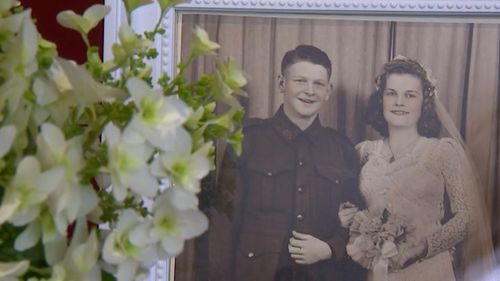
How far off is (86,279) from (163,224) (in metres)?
0.05

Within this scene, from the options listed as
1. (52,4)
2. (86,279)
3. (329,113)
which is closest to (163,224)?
(86,279)

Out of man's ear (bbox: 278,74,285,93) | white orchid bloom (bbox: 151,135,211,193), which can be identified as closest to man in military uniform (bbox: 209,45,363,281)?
man's ear (bbox: 278,74,285,93)

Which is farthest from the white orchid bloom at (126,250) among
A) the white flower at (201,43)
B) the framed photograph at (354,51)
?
the framed photograph at (354,51)

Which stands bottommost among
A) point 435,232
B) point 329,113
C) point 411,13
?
point 435,232

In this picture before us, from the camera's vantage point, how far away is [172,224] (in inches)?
12.8

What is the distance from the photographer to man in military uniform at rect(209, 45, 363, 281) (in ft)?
2.08

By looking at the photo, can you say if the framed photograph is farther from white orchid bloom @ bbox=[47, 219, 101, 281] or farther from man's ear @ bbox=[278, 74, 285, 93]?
white orchid bloom @ bbox=[47, 219, 101, 281]

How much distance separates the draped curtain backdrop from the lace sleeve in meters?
0.02

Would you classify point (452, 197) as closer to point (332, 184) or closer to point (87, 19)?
point (332, 184)

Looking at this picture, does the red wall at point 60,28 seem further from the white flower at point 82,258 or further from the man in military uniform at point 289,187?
the white flower at point 82,258

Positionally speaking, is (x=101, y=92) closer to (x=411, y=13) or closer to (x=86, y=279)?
(x=86, y=279)

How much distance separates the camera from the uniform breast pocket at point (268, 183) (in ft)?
2.10

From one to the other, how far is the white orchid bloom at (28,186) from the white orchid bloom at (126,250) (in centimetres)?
4

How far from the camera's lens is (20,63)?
307mm
